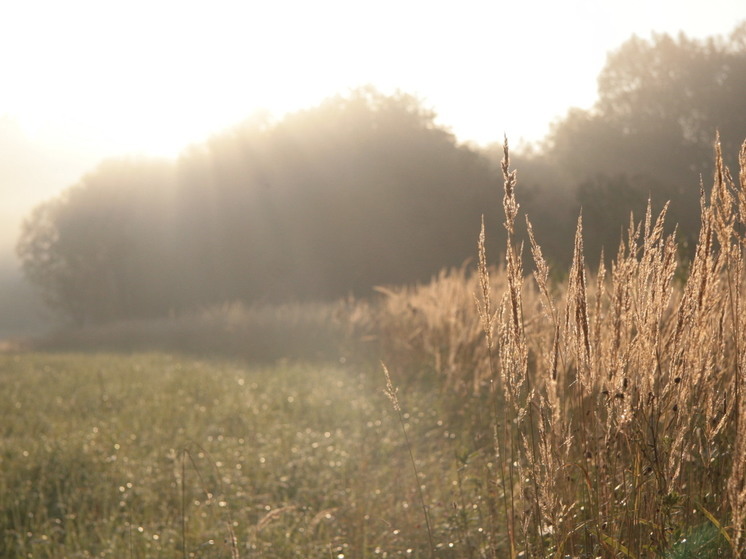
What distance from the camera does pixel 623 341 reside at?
1751mm

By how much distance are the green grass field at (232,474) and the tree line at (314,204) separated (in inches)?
424

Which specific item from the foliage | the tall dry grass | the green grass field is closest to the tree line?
the foliage

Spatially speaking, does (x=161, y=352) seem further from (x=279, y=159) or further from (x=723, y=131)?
(x=279, y=159)

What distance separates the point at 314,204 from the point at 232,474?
60.8 ft

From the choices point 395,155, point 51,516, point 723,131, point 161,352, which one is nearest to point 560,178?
point 395,155

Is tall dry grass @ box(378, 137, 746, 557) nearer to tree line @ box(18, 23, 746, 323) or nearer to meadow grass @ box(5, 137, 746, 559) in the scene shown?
meadow grass @ box(5, 137, 746, 559)

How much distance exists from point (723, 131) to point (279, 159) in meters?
19.8

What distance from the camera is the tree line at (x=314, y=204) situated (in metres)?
18.1

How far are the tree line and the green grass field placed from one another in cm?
1076

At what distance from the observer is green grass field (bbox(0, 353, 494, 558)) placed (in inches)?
120

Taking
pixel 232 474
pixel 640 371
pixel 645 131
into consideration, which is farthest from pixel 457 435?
pixel 645 131

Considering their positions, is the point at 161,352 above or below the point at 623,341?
below

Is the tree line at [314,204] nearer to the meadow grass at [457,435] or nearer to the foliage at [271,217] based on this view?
the foliage at [271,217]

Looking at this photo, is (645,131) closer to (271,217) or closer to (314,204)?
(314,204)
